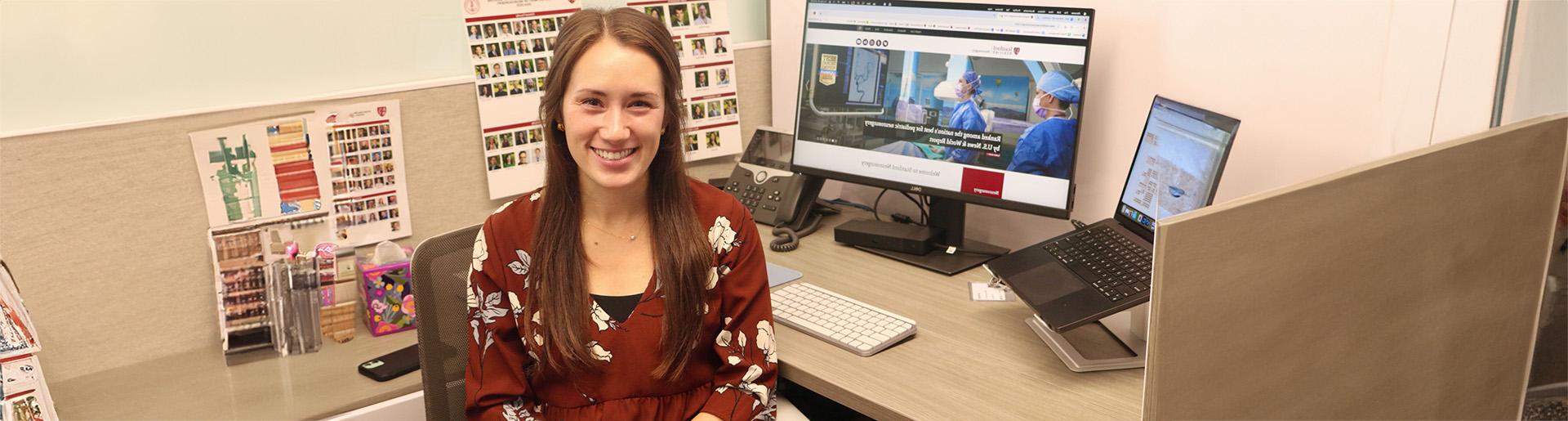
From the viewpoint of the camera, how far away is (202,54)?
175 centimetres

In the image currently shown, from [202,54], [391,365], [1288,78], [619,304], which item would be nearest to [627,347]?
[619,304]

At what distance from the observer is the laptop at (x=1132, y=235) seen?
1.45 m

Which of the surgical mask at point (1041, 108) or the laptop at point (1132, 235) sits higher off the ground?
the surgical mask at point (1041, 108)

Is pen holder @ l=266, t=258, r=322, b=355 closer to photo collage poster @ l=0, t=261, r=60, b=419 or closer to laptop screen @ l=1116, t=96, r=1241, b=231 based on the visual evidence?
photo collage poster @ l=0, t=261, r=60, b=419

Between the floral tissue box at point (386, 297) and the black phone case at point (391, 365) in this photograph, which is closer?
the black phone case at point (391, 365)

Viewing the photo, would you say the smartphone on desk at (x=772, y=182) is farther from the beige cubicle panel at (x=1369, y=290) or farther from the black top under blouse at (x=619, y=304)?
the beige cubicle panel at (x=1369, y=290)

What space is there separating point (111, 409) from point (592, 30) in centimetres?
99

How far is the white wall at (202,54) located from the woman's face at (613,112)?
73 centimetres

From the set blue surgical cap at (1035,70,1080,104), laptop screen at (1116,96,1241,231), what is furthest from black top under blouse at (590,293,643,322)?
blue surgical cap at (1035,70,1080,104)

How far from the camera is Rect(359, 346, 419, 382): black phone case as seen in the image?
1720 millimetres

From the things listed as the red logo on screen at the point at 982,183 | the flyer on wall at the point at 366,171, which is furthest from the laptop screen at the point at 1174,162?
the flyer on wall at the point at 366,171

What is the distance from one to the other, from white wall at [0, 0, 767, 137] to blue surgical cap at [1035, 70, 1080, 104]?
1.09m

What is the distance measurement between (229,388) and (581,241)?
2.29 feet

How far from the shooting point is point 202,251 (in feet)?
5.91
